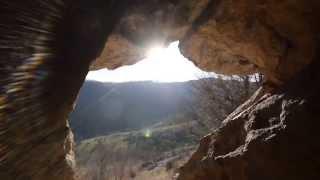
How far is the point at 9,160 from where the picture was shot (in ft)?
13.9

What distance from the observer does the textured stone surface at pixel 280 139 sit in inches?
185

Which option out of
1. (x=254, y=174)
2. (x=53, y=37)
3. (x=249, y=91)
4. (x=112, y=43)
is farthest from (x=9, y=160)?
(x=249, y=91)

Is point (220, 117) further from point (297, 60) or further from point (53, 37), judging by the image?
point (53, 37)

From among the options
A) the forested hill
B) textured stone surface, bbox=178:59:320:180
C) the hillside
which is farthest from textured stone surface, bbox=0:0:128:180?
the forested hill

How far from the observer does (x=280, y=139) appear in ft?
15.9

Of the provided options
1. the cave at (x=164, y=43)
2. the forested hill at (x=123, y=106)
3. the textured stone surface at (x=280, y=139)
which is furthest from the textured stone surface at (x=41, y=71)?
the forested hill at (x=123, y=106)

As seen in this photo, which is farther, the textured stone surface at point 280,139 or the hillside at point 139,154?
the hillside at point 139,154

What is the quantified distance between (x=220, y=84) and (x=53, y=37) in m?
15.4

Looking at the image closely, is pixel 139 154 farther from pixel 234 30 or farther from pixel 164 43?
pixel 164 43

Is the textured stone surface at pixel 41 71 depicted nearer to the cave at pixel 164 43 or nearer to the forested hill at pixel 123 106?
the cave at pixel 164 43

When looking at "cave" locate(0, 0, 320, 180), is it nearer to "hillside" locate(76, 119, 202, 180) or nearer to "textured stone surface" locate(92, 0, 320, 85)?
"textured stone surface" locate(92, 0, 320, 85)

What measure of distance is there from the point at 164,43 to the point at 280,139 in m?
1.60

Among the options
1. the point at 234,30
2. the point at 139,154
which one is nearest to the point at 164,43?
the point at 234,30

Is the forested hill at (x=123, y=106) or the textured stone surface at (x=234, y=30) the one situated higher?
the textured stone surface at (x=234, y=30)
